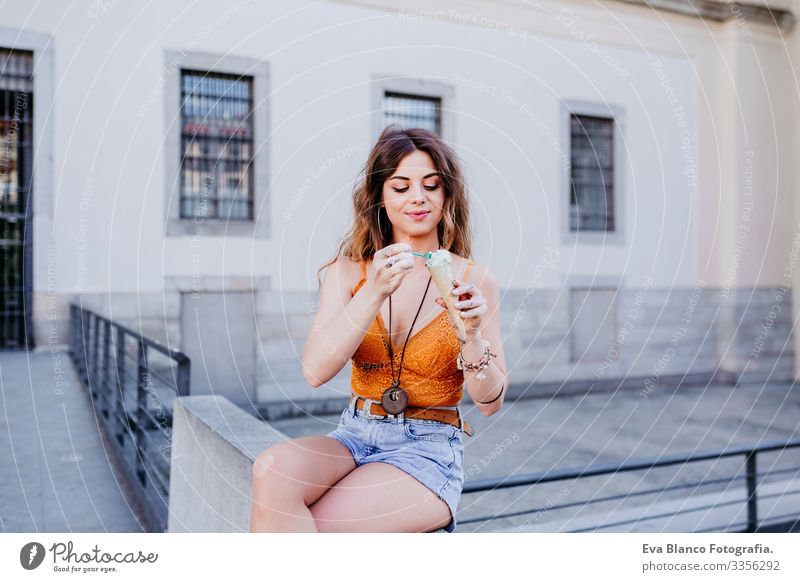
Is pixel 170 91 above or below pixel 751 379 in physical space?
above

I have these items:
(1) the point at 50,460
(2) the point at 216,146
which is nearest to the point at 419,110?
(2) the point at 216,146

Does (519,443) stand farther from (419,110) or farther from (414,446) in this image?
(414,446)

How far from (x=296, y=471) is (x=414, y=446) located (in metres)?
0.25

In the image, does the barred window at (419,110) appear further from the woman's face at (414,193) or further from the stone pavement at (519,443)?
the woman's face at (414,193)

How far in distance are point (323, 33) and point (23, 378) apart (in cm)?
297

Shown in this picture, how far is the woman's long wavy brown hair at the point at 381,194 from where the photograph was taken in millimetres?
1387

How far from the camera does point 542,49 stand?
5.75m

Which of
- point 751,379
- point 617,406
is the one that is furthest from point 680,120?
point 751,379

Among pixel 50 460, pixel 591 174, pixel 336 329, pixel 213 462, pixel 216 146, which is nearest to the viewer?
pixel 336 329

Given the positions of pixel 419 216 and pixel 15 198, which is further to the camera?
pixel 15 198

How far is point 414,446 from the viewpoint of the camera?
1.28m

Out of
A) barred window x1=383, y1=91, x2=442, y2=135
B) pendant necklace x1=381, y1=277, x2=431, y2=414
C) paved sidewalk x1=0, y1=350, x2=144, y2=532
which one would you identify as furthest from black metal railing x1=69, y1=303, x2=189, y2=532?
barred window x1=383, y1=91, x2=442, y2=135

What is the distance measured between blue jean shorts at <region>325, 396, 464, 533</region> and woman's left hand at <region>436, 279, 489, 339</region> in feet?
0.75
